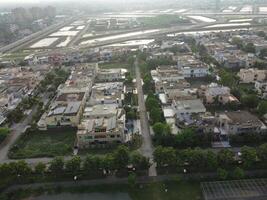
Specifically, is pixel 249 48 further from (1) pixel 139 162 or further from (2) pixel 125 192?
(2) pixel 125 192

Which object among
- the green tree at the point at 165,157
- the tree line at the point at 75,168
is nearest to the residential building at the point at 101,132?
the tree line at the point at 75,168

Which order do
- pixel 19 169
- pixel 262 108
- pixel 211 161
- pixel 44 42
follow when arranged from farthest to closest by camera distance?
1. pixel 44 42
2. pixel 262 108
3. pixel 19 169
4. pixel 211 161

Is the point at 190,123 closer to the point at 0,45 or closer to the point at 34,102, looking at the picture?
the point at 34,102

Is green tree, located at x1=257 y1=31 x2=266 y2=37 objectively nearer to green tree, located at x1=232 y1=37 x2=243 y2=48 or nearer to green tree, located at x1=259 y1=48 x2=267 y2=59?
green tree, located at x1=232 y1=37 x2=243 y2=48

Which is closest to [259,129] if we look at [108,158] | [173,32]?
[108,158]

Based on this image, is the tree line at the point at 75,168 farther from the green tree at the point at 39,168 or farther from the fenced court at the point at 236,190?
the fenced court at the point at 236,190


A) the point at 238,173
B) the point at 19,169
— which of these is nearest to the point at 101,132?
the point at 19,169

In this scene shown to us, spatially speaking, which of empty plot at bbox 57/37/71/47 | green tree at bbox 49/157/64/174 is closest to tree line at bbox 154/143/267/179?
green tree at bbox 49/157/64/174
